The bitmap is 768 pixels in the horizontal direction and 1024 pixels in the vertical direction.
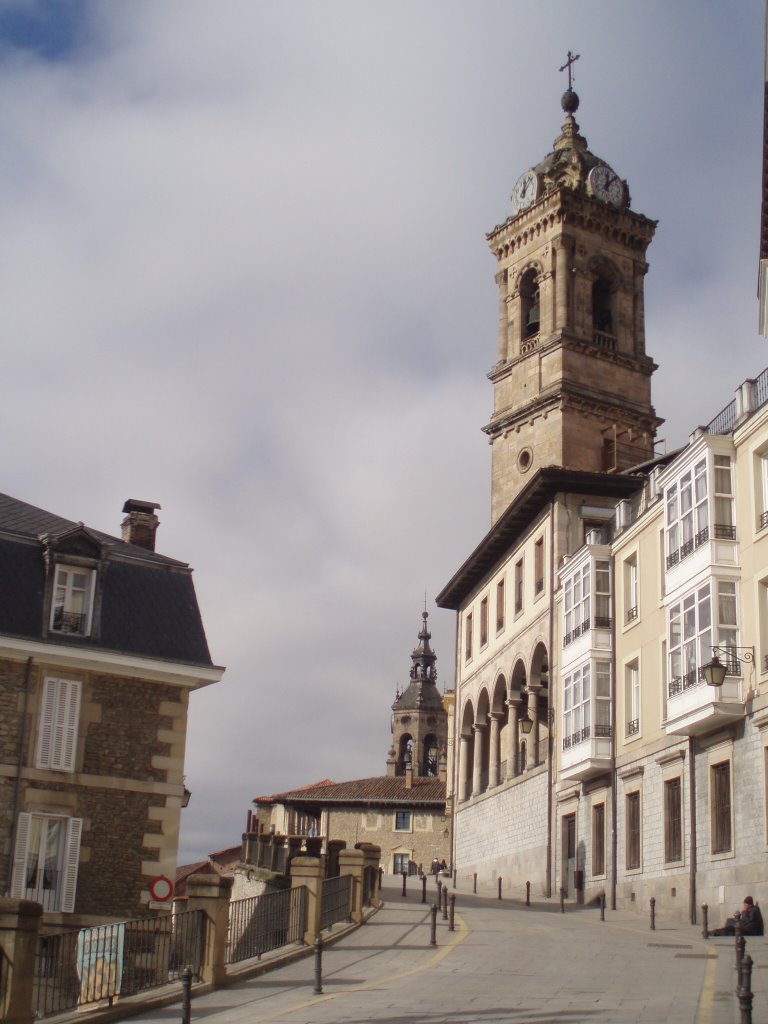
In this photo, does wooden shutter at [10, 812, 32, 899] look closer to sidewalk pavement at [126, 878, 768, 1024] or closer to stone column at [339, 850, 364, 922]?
sidewalk pavement at [126, 878, 768, 1024]

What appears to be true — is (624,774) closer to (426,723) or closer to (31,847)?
(31,847)

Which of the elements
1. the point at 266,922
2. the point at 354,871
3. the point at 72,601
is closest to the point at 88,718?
the point at 72,601

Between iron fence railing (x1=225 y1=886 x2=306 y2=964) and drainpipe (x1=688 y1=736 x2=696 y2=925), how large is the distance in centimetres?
1079

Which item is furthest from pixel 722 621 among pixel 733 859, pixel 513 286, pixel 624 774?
pixel 513 286

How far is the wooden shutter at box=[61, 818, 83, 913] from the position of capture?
22453mm

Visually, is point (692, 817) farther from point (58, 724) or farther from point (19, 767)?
point (19, 767)

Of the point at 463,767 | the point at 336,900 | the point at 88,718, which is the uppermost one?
the point at 463,767

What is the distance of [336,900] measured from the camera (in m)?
23.6

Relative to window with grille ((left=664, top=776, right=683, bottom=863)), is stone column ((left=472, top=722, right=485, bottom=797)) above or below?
above

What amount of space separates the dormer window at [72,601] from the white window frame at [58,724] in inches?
45.1

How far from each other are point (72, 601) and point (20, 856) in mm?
5030

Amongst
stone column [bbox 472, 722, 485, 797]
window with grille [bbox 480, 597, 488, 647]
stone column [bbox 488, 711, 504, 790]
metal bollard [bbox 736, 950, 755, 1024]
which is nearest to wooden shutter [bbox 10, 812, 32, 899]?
metal bollard [bbox 736, 950, 755, 1024]

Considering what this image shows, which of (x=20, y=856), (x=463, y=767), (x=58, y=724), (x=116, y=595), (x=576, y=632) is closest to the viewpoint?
(x=20, y=856)

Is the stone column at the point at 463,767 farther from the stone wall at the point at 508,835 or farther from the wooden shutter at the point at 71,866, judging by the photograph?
the wooden shutter at the point at 71,866
